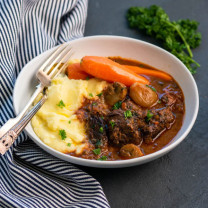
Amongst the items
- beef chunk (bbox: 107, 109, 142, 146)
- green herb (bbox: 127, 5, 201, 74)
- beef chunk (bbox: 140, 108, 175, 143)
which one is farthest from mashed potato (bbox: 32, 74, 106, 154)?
green herb (bbox: 127, 5, 201, 74)

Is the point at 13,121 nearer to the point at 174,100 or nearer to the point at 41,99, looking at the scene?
the point at 41,99

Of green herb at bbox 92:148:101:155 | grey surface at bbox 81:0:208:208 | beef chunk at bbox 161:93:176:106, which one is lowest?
grey surface at bbox 81:0:208:208

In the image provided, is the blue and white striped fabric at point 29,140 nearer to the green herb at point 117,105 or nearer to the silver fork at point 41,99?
the silver fork at point 41,99

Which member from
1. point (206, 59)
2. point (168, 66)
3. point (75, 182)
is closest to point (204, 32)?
point (206, 59)

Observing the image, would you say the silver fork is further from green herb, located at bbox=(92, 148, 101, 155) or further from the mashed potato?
green herb, located at bbox=(92, 148, 101, 155)

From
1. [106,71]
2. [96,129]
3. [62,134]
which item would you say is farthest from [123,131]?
[106,71]

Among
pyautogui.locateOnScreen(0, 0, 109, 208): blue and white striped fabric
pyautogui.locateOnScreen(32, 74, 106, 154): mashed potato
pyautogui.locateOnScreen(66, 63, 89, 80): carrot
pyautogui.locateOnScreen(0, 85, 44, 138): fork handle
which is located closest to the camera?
pyautogui.locateOnScreen(0, 85, 44, 138): fork handle

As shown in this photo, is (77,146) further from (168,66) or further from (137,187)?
(168,66)

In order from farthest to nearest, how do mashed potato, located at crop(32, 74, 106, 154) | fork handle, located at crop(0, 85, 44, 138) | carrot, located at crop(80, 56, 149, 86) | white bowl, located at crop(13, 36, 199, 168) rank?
carrot, located at crop(80, 56, 149, 86), mashed potato, located at crop(32, 74, 106, 154), white bowl, located at crop(13, 36, 199, 168), fork handle, located at crop(0, 85, 44, 138)
